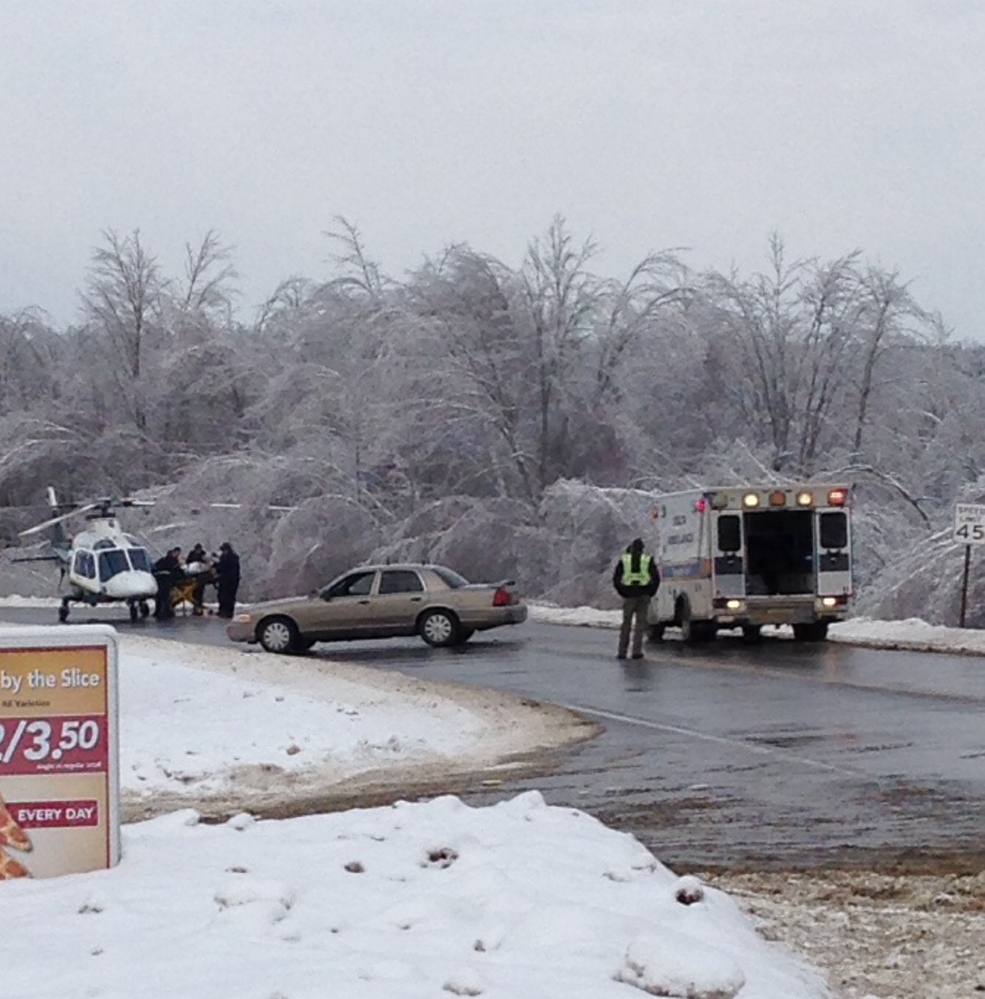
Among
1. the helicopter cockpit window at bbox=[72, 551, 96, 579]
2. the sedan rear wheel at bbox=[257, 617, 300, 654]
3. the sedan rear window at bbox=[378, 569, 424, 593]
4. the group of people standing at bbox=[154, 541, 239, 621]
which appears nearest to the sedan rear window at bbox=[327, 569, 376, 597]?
the sedan rear window at bbox=[378, 569, 424, 593]

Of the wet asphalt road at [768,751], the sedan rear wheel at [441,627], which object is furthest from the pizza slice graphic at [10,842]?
the sedan rear wheel at [441,627]

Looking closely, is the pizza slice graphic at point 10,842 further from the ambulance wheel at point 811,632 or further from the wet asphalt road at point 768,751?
the ambulance wheel at point 811,632

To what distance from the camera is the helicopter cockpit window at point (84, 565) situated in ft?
147

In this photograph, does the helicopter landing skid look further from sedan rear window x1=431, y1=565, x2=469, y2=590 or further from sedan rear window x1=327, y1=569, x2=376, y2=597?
sedan rear window x1=431, y1=565, x2=469, y2=590

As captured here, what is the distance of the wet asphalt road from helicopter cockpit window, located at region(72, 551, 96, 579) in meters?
17.0

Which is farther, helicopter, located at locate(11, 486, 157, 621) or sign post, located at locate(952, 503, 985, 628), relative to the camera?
helicopter, located at locate(11, 486, 157, 621)

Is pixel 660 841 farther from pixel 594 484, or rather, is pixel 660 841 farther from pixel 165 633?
pixel 594 484

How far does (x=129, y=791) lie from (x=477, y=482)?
40.9 meters

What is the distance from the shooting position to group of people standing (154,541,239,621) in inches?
1751

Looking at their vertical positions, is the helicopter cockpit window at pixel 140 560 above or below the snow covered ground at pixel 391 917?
above

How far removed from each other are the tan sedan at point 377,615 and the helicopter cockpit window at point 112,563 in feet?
42.4

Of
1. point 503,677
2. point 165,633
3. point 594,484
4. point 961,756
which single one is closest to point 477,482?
point 594,484

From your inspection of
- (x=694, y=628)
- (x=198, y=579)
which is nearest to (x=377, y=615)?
(x=694, y=628)

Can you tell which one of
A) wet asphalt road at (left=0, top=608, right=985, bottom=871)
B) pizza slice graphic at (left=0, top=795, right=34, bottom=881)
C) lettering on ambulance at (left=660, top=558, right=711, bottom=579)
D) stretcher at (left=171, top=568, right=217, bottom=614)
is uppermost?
lettering on ambulance at (left=660, top=558, right=711, bottom=579)
